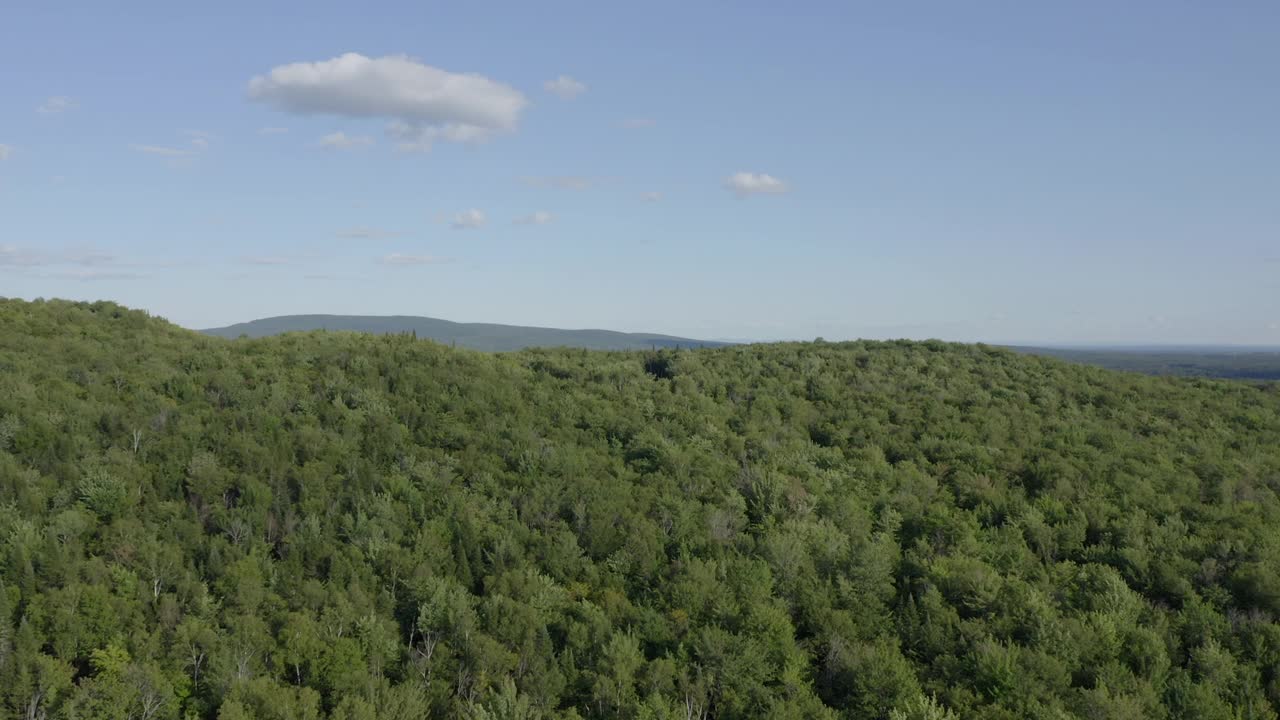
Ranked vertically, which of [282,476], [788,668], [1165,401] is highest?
[1165,401]

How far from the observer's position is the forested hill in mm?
25484

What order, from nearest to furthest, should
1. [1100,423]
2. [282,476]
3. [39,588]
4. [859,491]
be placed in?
[39,588] → [282,476] → [859,491] → [1100,423]

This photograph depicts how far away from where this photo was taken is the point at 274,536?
3241 cm

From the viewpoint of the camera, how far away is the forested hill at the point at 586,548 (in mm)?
25484

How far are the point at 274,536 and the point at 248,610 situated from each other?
5.54m

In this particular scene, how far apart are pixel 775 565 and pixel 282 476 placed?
75.8ft

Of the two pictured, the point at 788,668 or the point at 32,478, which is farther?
the point at 32,478

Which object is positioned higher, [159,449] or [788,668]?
[159,449]

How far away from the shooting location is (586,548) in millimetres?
34062

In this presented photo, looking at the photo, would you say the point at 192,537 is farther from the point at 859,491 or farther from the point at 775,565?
the point at 859,491

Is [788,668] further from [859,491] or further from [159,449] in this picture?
[159,449]

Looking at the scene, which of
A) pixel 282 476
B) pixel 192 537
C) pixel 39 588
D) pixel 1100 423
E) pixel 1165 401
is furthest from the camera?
pixel 1165 401

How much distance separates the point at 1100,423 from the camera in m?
49.1

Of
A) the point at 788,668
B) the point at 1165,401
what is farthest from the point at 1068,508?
the point at 1165,401
